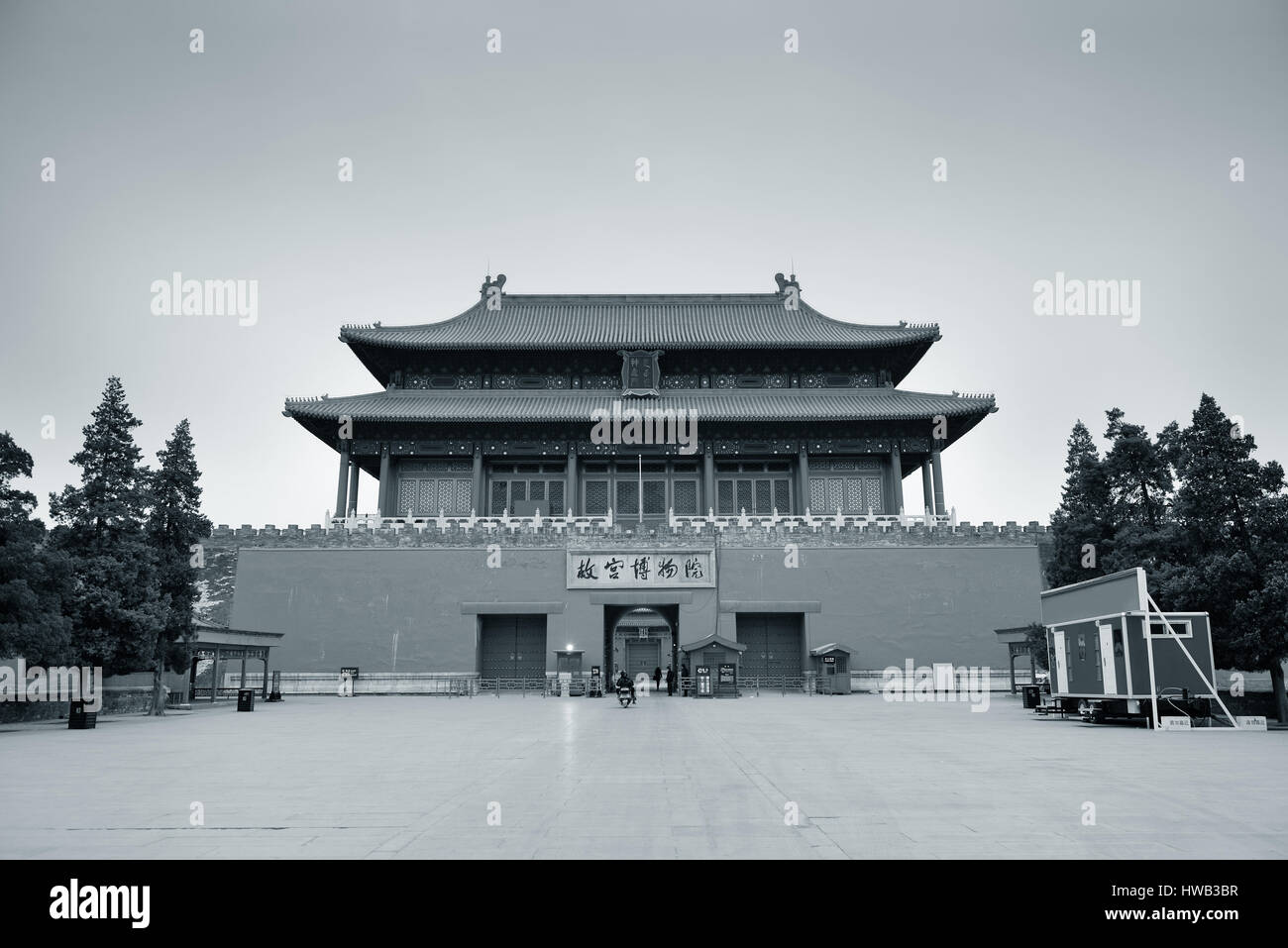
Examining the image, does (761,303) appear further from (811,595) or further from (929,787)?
A: (929,787)

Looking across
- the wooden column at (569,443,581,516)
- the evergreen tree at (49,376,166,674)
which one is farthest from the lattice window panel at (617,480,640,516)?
the evergreen tree at (49,376,166,674)

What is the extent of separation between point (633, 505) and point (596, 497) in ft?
5.14

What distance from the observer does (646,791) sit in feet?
25.9

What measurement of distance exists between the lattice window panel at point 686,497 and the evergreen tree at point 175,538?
19.1 metres

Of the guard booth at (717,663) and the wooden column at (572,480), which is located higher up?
the wooden column at (572,480)

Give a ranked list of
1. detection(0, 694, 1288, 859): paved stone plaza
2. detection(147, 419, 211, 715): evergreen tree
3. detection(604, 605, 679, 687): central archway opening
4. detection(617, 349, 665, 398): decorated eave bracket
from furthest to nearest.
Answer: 1. detection(604, 605, 679, 687): central archway opening
2. detection(617, 349, 665, 398): decorated eave bracket
3. detection(147, 419, 211, 715): evergreen tree
4. detection(0, 694, 1288, 859): paved stone plaza

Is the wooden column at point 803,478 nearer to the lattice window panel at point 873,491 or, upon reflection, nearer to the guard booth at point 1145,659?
the lattice window panel at point 873,491

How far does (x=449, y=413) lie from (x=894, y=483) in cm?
1805

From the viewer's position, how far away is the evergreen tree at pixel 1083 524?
74.9 feet

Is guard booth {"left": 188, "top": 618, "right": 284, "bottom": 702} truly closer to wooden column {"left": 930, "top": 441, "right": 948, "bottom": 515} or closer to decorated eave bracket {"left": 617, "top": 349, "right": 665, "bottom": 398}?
decorated eave bracket {"left": 617, "top": 349, "right": 665, "bottom": 398}

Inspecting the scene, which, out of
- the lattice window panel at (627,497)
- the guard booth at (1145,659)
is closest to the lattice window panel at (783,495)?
the lattice window panel at (627,497)

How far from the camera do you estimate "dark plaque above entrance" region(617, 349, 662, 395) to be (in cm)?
3703

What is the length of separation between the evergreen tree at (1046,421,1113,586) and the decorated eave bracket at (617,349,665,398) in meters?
17.7
